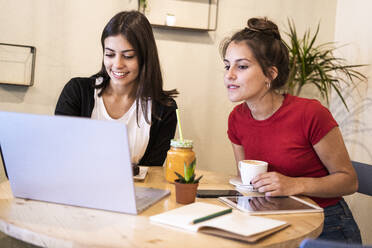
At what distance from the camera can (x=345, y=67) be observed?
8.07 ft

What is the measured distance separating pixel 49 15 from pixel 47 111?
22.0 inches

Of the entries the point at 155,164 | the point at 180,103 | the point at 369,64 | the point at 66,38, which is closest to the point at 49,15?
the point at 66,38

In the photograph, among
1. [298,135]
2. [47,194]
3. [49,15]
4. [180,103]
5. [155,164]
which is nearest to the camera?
[47,194]

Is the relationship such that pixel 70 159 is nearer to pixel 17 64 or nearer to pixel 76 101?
pixel 76 101

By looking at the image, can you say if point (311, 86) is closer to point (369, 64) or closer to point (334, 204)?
point (369, 64)

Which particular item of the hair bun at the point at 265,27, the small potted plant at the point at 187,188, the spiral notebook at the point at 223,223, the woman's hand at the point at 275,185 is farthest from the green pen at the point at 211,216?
the hair bun at the point at 265,27

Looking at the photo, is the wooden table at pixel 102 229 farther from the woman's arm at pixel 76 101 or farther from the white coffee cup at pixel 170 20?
the white coffee cup at pixel 170 20

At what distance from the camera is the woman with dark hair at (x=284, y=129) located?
1.39m

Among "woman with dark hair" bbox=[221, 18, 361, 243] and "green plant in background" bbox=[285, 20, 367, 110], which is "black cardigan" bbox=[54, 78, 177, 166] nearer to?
"woman with dark hair" bbox=[221, 18, 361, 243]

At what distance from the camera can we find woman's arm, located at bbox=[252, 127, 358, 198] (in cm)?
123

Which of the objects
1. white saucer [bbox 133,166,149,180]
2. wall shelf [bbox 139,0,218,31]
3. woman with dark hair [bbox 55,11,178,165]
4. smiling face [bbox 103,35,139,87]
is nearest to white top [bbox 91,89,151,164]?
woman with dark hair [bbox 55,11,178,165]

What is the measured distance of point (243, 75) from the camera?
1492 mm

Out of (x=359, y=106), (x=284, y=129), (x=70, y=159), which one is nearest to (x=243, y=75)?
(x=284, y=129)

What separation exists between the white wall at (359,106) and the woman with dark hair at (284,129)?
3.49 feet
